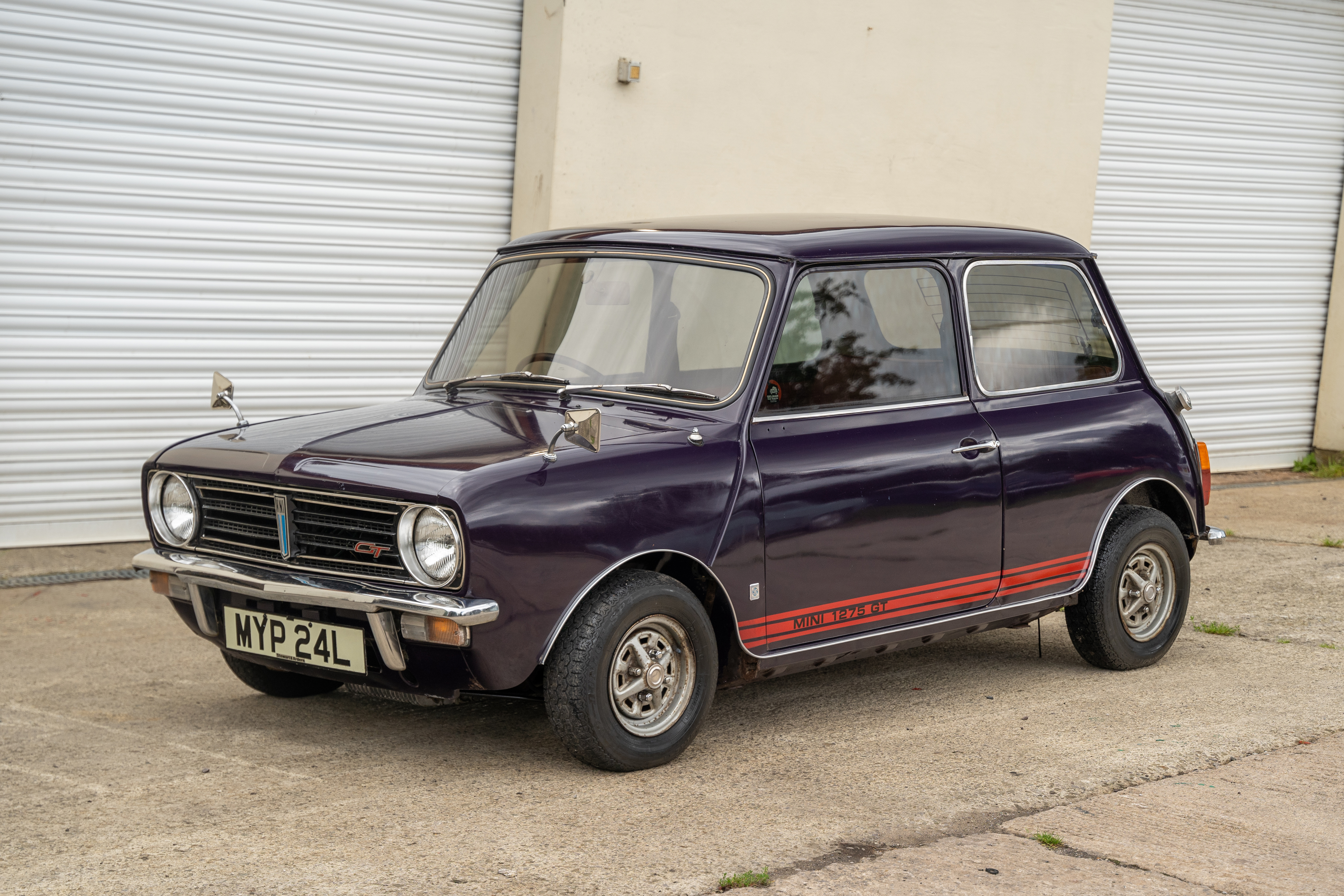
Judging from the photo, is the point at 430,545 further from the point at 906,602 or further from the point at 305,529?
the point at 906,602

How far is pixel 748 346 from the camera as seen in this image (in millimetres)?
4988

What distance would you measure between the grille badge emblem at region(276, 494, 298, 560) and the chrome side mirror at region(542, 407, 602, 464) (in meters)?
0.84

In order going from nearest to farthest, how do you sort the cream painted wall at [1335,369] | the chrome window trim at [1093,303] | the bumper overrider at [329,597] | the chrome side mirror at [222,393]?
the bumper overrider at [329,597] → the chrome side mirror at [222,393] → the chrome window trim at [1093,303] → the cream painted wall at [1335,369]

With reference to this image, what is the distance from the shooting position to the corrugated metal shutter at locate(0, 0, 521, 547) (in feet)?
26.1

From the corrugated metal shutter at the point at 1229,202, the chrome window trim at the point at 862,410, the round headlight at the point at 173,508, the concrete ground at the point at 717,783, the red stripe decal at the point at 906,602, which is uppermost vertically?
the corrugated metal shutter at the point at 1229,202

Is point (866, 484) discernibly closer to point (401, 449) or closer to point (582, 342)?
point (582, 342)

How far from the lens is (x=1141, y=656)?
6.14m

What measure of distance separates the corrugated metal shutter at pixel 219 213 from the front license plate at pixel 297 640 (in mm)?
3942

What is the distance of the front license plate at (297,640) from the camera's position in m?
4.43

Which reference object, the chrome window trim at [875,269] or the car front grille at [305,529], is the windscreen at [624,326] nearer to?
the chrome window trim at [875,269]

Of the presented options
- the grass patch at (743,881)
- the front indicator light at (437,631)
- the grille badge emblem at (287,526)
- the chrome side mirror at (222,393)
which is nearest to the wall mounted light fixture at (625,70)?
the chrome side mirror at (222,393)

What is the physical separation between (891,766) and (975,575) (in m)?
0.99

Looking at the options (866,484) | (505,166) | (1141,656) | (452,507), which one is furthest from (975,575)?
(505,166)

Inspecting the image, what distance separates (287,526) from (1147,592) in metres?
3.62
